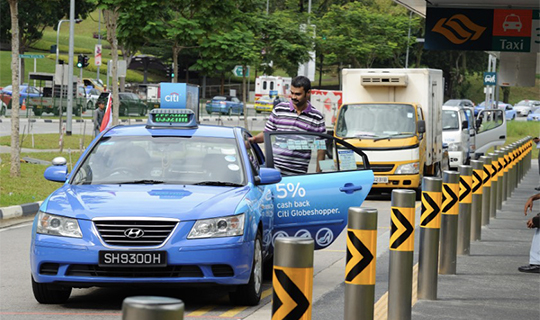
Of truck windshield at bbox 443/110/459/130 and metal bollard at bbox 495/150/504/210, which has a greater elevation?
truck windshield at bbox 443/110/459/130

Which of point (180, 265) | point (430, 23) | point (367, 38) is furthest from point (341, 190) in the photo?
point (367, 38)

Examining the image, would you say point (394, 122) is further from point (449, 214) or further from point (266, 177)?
point (266, 177)

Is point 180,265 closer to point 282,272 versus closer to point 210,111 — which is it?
point 282,272

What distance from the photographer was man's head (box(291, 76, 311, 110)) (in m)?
10.7

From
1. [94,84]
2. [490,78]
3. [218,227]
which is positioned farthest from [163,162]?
[94,84]

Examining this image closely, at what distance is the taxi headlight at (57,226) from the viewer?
25.6 ft

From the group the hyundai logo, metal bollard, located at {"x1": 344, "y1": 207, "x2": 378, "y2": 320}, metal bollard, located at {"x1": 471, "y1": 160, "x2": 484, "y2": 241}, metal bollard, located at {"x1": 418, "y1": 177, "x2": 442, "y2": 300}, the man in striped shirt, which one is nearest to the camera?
metal bollard, located at {"x1": 344, "y1": 207, "x2": 378, "y2": 320}

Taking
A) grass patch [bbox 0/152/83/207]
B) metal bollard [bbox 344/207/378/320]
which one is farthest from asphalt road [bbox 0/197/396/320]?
grass patch [bbox 0/152/83/207]

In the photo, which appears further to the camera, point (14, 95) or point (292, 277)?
point (14, 95)

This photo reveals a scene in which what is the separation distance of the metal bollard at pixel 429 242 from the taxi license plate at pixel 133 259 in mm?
2348

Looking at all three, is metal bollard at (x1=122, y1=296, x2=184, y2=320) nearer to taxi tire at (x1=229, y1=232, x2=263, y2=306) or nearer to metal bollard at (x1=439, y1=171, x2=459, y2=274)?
taxi tire at (x1=229, y1=232, x2=263, y2=306)

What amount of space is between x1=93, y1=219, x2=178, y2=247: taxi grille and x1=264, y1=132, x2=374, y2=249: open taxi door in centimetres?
169

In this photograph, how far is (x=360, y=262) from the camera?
607 centimetres

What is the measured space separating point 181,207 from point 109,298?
121cm
